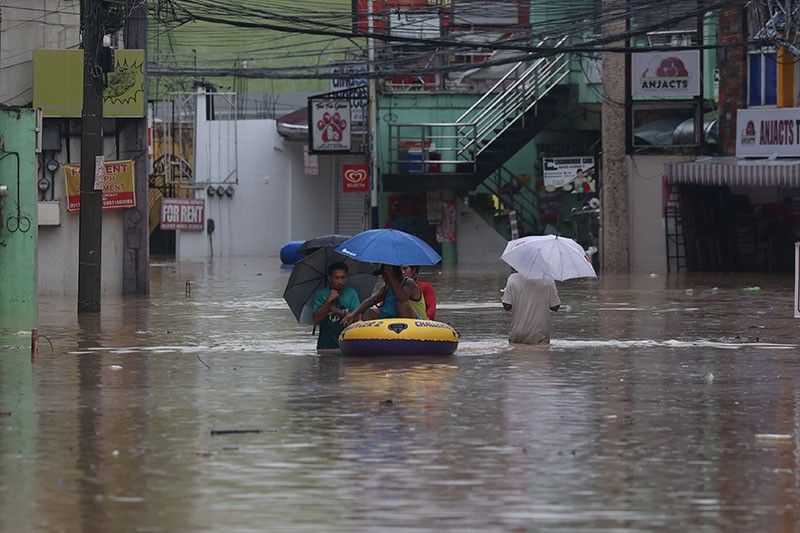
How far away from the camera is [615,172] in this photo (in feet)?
132

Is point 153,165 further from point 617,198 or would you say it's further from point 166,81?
point 617,198

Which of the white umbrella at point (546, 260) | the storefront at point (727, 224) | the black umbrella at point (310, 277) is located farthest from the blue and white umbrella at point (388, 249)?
the storefront at point (727, 224)

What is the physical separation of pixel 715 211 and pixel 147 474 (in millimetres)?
32095

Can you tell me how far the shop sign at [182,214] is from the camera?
5503 cm

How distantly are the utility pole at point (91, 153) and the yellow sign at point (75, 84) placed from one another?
9.93 ft

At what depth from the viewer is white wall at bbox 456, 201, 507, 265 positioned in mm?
49875

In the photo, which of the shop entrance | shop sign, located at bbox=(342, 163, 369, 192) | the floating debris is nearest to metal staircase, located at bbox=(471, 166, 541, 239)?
shop sign, located at bbox=(342, 163, 369, 192)

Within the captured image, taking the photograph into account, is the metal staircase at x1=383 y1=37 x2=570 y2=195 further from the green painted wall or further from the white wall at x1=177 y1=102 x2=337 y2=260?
the green painted wall

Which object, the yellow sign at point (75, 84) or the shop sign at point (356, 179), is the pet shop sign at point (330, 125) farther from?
the yellow sign at point (75, 84)

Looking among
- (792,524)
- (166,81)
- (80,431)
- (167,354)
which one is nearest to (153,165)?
(166,81)

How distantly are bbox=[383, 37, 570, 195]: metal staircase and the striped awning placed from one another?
809cm

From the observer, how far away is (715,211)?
131ft

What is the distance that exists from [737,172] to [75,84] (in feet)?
51.8

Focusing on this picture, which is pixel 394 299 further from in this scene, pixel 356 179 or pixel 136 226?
pixel 356 179
